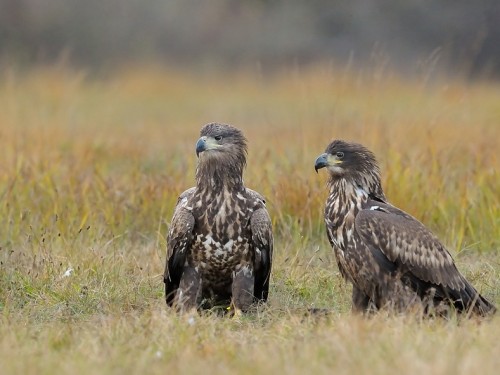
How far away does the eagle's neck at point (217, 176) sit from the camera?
6.35 meters

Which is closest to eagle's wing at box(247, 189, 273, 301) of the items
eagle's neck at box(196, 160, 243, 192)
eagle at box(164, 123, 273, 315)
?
eagle at box(164, 123, 273, 315)

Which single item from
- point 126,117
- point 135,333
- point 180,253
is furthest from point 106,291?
point 126,117

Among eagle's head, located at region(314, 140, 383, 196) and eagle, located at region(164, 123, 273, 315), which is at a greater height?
eagle's head, located at region(314, 140, 383, 196)

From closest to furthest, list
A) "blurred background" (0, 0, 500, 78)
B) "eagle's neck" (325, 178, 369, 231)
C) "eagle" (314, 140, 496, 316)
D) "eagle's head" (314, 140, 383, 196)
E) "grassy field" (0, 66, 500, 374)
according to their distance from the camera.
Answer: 1. "grassy field" (0, 66, 500, 374)
2. "eagle" (314, 140, 496, 316)
3. "eagle's neck" (325, 178, 369, 231)
4. "eagle's head" (314, 140, 383, 196)
5. "blurred background" (0, 0, 500, 78)

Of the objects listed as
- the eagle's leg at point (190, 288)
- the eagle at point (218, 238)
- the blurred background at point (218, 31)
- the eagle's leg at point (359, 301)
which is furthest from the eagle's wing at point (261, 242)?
the blurred background at point (218, 31)

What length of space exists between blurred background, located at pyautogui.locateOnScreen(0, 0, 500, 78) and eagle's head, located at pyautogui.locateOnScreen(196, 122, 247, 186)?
9.96 metres

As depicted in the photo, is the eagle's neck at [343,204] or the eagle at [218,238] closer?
the eagle's neck at [343,204]

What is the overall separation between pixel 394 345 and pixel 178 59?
13.7 m

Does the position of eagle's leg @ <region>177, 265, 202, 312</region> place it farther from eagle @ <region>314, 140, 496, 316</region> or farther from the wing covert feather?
the wing covert feather

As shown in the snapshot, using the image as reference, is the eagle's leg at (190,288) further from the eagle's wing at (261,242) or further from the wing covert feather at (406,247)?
the wing covert feather at (406,247)

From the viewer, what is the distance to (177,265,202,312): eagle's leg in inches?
246

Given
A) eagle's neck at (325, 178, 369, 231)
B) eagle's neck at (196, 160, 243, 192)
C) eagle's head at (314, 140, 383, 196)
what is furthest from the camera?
eagle's neck at (196, 160, 243, 192)

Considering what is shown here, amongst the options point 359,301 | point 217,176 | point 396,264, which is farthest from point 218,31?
point 396,264

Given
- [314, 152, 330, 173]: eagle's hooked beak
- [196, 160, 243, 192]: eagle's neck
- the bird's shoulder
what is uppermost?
[314, 152, 330, 173]: eagle's hooked beak
